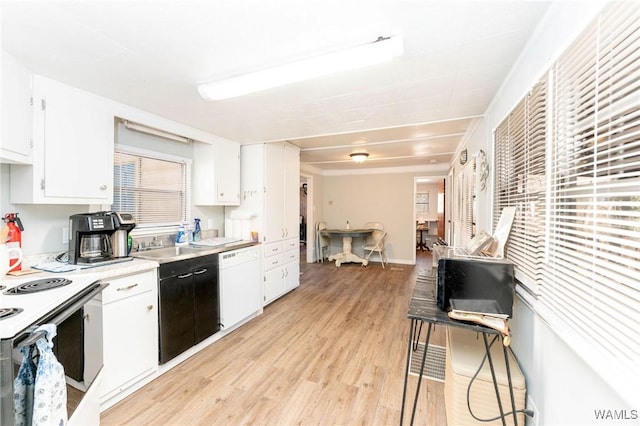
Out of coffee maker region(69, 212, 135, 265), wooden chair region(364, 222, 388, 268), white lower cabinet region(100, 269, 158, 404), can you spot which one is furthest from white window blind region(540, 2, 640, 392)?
→ wooden chair region(364, 222, 388, 268)

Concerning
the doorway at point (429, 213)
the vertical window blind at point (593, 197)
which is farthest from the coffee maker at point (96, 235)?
the doorway at point (429, 213)

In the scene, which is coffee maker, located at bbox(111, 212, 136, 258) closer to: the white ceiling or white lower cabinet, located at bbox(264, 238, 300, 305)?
the white ceiling

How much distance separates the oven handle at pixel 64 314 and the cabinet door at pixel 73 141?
84 centimetres

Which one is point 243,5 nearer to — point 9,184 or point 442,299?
point 442,299

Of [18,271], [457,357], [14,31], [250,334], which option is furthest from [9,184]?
[457,357]

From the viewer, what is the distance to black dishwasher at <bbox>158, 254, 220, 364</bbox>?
212cm

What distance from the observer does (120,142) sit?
2.44m

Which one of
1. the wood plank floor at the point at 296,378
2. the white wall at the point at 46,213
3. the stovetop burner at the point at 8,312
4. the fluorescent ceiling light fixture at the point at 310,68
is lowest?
the wood plank floor at the point at 296,378

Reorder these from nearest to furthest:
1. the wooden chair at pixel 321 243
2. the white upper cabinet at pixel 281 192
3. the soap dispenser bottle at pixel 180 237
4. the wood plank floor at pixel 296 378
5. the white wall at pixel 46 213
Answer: the wood plank floor at pixel 296 378, the white wall at pixel 46 213, the soap dispenser bottle at pixel 180 237, the white upper cabinet at pixel 281 192, the wooden chair at pixel 321 243

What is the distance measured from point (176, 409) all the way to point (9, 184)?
76.7 inches

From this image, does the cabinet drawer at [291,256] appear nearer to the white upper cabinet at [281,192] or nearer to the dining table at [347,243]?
the white upper cabinet at [281,192]

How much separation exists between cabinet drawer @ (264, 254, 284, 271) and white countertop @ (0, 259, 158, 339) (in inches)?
64.6

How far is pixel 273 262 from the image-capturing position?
3.68 meters

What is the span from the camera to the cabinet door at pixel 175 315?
2.11m
